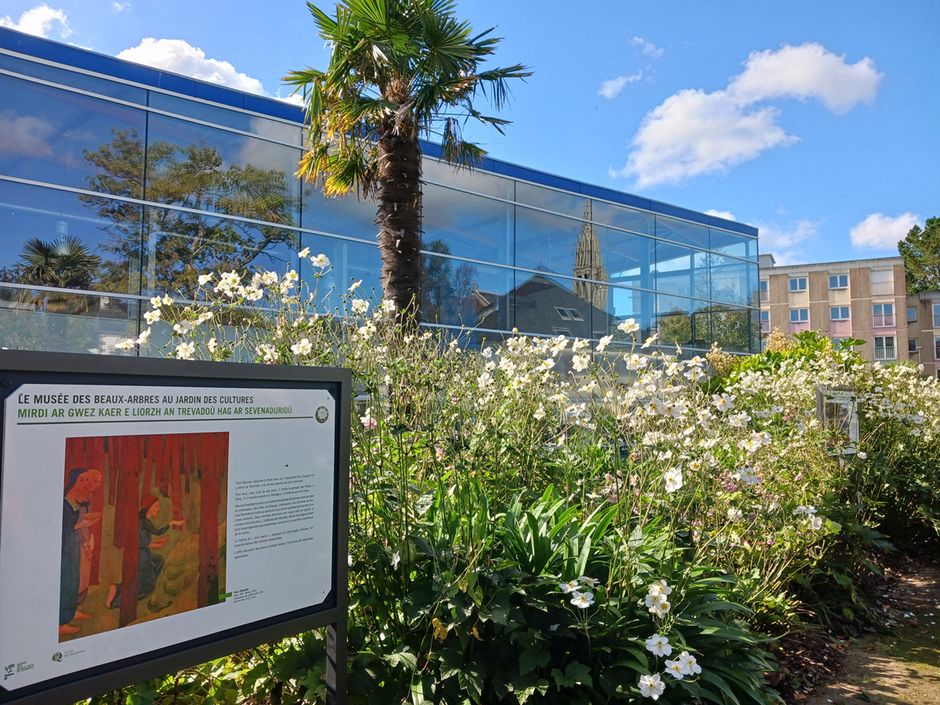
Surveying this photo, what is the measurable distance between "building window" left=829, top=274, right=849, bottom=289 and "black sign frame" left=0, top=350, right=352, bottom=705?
61.6m

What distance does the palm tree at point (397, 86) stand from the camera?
6809 millimetres

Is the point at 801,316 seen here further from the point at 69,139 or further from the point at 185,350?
the point at 185,350

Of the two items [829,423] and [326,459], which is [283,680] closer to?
[326,459]

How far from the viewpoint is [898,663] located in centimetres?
380

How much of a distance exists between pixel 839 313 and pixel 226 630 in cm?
6211

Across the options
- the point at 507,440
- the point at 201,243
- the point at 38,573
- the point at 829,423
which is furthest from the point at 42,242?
the point at 829,423

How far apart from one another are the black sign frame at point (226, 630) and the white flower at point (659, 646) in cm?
109

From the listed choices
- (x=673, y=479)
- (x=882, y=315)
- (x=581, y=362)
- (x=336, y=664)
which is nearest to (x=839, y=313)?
(x=882, y=315)

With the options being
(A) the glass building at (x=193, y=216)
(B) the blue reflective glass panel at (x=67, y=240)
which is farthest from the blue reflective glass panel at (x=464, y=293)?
(B) the blue reflective glass panel at (x=67, y=240)

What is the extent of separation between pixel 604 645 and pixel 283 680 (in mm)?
1243

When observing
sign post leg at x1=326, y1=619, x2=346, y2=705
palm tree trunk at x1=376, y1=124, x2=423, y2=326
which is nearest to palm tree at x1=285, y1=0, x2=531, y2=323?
palm tree trunk at x1=376, y1=124, x2=423, y2=326

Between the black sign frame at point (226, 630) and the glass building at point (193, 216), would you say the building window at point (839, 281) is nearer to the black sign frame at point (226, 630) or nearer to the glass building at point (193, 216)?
the glass building at point (193, 216)

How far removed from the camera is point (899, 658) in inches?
152

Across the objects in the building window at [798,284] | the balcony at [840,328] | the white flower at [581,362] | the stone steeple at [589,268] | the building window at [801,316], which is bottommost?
the white flower at [581,362]
